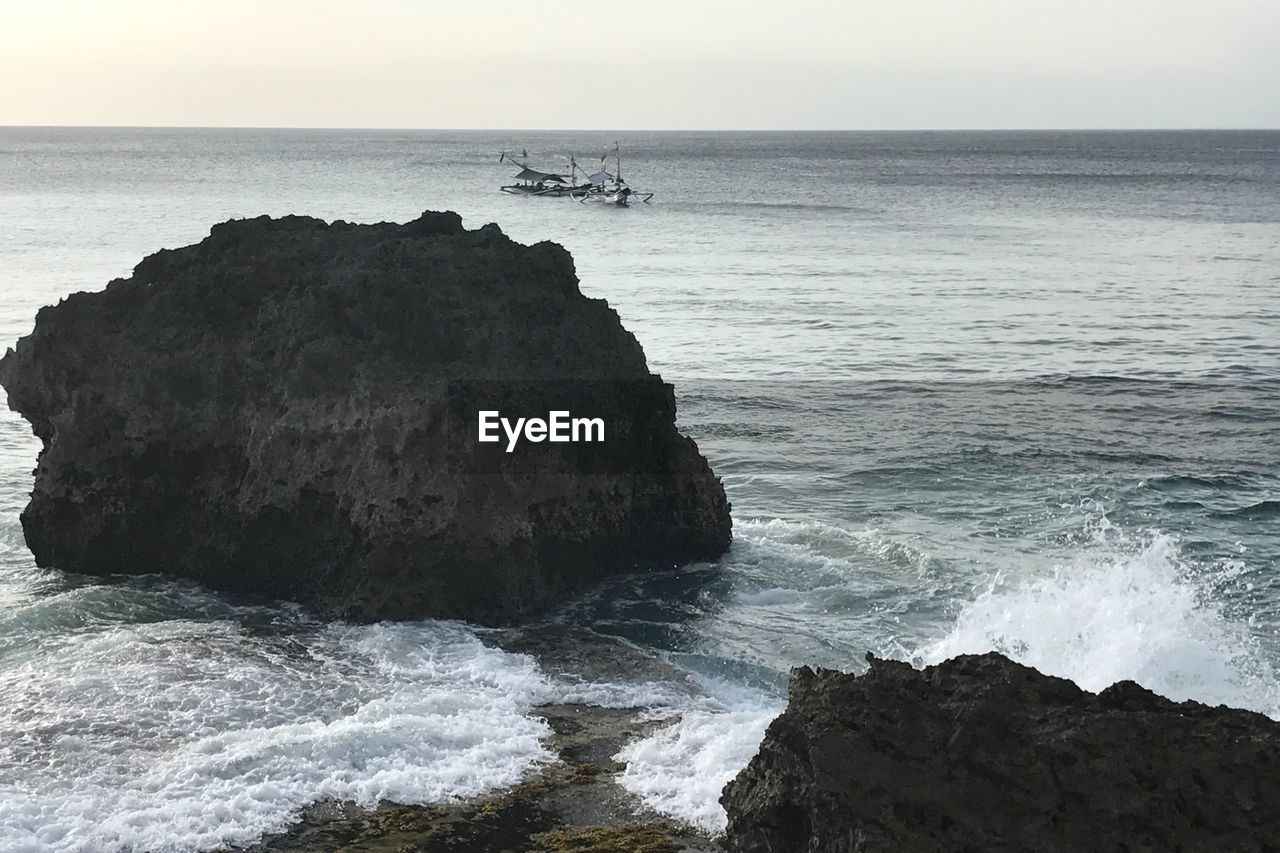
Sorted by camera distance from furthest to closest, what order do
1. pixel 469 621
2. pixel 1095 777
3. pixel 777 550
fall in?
pixel 777 550 → pixel 469 621 → pixel 1095 777

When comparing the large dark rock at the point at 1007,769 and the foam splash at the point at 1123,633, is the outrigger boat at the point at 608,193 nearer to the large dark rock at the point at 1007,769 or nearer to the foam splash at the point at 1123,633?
the foam splash at the point at 1123,633

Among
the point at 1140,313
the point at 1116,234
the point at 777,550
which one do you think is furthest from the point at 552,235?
the point at 777,550

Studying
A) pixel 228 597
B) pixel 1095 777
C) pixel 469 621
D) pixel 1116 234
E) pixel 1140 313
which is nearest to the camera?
pixel 1095 777

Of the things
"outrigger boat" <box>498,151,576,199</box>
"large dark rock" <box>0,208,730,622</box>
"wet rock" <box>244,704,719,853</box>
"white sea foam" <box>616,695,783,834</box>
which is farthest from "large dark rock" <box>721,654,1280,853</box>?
"outrigger boat" <box>498,151,576,199</box>

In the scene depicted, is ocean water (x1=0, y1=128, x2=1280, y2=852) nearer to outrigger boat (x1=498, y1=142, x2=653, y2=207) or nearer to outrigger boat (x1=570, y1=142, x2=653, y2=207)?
outrigger boat (x1=570, y1=142, x2=653, y2=207)

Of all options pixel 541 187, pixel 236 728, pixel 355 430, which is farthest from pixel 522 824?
pixel 541 187

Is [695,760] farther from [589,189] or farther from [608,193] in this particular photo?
[589,189]

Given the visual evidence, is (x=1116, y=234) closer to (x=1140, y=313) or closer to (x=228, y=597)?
(x=1140, y=313)

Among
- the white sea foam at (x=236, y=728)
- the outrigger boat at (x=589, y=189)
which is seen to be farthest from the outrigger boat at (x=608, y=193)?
the white sea foam at (x=236, y=728)
